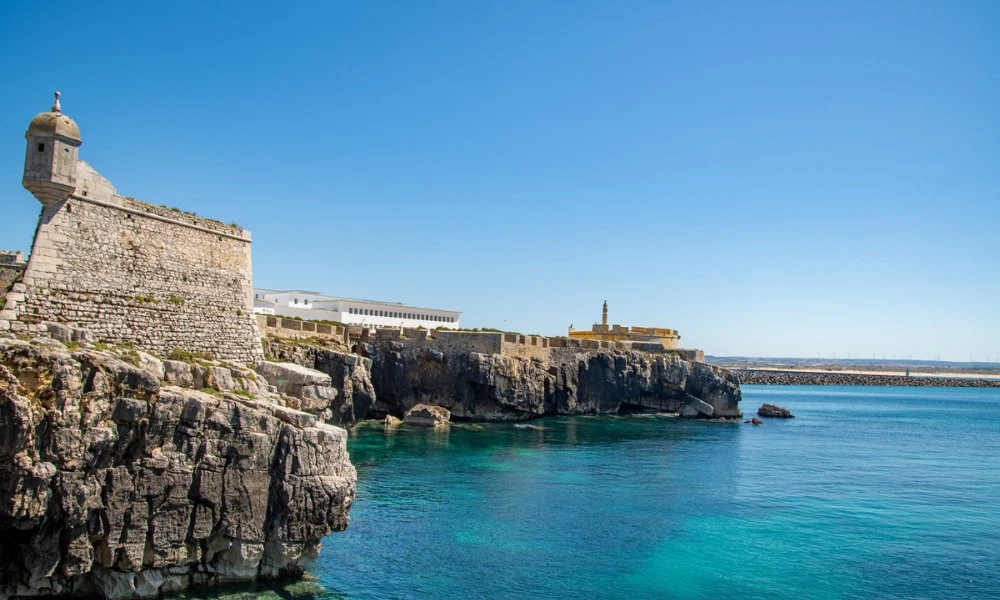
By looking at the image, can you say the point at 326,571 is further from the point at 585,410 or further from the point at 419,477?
the point at 585,410

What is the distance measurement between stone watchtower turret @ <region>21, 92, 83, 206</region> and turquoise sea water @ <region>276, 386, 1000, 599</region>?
14.5 meters

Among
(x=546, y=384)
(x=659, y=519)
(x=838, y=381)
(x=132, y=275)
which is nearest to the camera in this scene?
(x=132, y=275)

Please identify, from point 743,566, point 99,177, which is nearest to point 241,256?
point 99,177

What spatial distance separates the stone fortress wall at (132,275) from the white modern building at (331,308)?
4764 centimetres

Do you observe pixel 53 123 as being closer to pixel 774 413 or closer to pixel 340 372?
pixel 340 372

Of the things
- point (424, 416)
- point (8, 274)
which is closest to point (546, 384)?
point (424, 416)

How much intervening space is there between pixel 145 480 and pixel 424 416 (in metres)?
43.0

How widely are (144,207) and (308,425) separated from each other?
9.41 meters

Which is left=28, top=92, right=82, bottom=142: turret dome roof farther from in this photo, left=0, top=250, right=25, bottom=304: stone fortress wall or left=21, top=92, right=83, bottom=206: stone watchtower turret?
left=0, top=250, right=25, bottom=304: stone fortress wall

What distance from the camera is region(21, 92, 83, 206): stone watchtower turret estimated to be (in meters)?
20.5

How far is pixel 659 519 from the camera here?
3325 cm

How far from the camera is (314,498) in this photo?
21.8 meters

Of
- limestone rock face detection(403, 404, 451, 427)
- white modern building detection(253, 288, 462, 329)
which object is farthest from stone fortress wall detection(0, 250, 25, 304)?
white modern building detection(253, 288, 462, 329)

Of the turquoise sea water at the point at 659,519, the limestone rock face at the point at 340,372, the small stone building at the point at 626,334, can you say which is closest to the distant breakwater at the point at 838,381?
the small stone building at the point at 626,334
